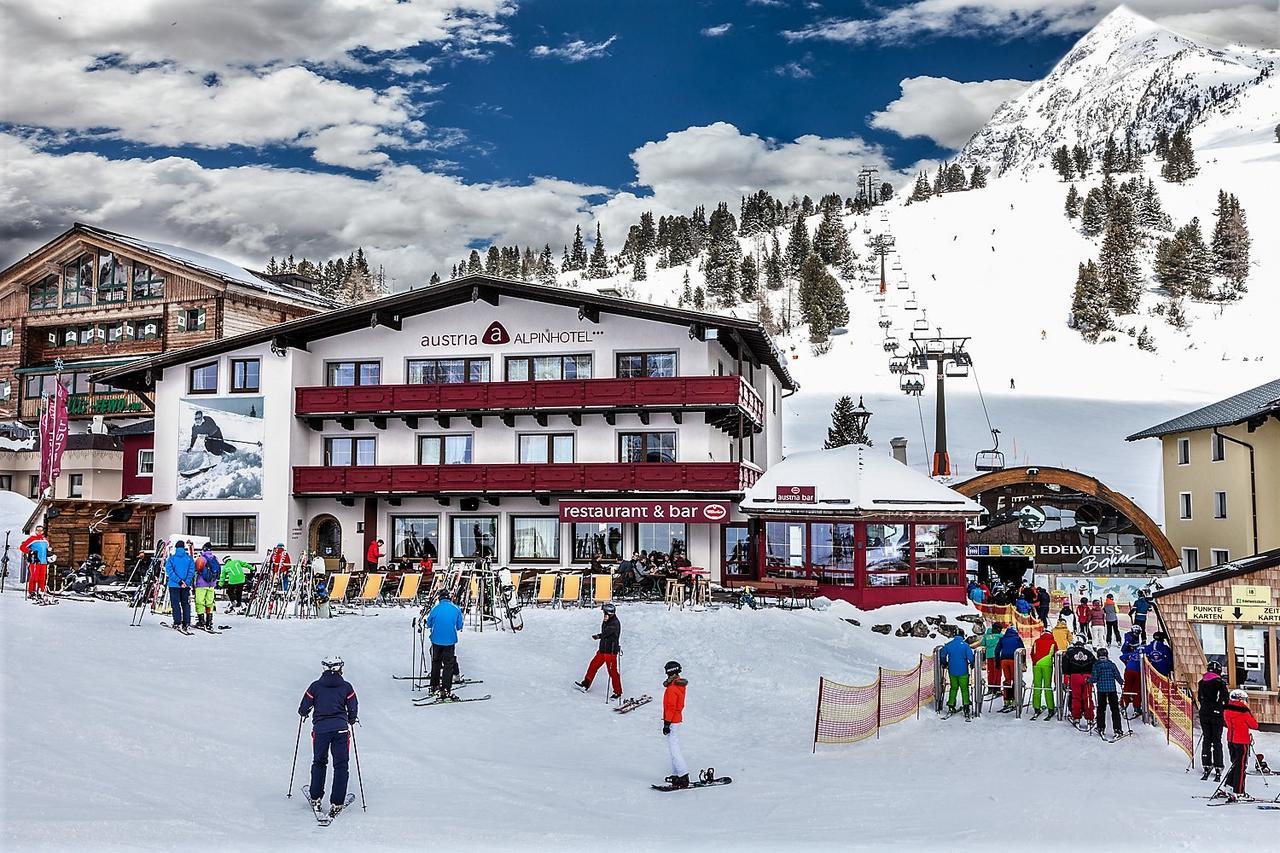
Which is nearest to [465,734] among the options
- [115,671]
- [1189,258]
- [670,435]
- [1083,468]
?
[115,671]

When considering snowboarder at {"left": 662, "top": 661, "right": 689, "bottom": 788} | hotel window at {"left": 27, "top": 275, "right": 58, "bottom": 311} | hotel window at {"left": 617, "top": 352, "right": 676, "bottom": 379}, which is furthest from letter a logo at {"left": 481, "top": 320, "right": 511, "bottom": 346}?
hotel window at {"left": 27, "top": 275, "right": 58, "bottom": 311}

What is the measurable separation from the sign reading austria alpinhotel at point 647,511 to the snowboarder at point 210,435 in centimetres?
1215

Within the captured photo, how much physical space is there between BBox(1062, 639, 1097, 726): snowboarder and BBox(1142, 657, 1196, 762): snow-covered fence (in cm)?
111

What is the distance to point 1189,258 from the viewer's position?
11469 cm

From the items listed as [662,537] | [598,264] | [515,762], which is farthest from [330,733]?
[598,264]

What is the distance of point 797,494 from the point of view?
31.3 metres

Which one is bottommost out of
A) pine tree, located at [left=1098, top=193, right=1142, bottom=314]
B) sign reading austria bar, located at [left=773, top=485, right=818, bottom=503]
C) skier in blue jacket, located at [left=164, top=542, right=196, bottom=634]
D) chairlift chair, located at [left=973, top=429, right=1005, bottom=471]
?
skier in blue jacket, located at [left=164, top=542, right=196, bottom=634]

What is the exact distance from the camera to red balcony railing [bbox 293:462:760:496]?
108ft

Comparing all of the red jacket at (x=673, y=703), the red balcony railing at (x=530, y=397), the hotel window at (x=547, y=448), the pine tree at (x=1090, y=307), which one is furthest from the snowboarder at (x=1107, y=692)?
the pine tree at (x=1090, y=307)

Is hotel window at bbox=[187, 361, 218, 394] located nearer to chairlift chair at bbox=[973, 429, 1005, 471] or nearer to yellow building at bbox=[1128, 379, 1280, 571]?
chairlift chair at bbox=[973, 429, 1005, 471]

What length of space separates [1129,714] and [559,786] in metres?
11.7

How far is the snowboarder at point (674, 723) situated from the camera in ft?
43.5

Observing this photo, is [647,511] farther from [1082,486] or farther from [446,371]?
[1082,486]

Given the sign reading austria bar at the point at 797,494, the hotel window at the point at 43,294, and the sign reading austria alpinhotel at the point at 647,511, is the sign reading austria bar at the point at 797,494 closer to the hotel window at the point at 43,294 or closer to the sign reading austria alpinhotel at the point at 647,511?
the sign reading austria alpinhotel at the point at 647,511
